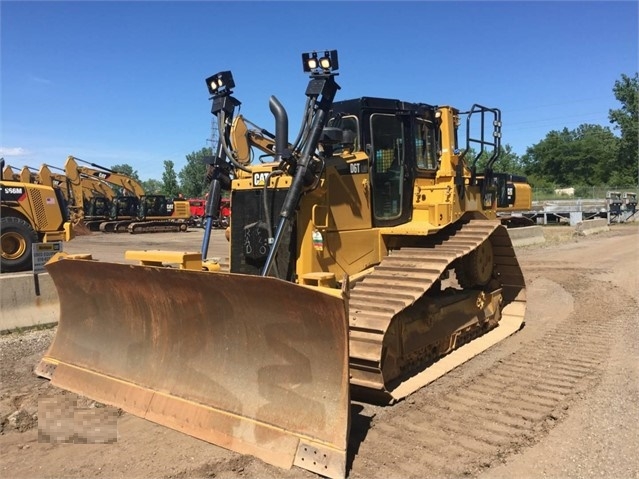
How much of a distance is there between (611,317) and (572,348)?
80.3 inches

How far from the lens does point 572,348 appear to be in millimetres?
6316

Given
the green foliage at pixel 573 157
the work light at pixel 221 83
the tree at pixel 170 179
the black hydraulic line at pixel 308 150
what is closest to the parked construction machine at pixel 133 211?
the work light at pixel 221 83

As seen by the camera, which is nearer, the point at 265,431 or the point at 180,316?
the point at 265,431

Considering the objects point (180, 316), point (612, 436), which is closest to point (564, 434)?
point (612, 436)

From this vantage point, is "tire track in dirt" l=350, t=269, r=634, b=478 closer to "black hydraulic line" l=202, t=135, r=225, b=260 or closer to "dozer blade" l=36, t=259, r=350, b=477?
"dozer blade" l=36, t=259, r=350, b=477

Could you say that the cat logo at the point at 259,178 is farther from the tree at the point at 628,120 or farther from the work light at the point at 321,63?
the tree at the point at 628,120

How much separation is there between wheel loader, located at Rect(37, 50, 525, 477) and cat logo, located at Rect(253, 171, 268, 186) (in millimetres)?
15

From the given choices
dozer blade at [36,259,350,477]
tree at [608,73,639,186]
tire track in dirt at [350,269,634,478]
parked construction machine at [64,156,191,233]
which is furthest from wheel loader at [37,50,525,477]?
tree at [608,73,639,186]

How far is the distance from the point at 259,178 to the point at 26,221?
8.61m

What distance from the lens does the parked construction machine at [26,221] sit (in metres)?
11.1

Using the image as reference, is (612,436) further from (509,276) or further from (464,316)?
(509,276)

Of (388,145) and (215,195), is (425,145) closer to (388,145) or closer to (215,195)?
(388,145)

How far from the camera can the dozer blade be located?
3.75 meters

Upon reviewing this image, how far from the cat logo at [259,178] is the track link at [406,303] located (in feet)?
4.71
